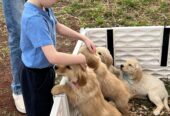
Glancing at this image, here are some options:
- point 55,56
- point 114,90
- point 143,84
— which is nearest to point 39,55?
point 55,56

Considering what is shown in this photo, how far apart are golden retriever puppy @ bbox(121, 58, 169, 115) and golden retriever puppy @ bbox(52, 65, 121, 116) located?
2.36 feet

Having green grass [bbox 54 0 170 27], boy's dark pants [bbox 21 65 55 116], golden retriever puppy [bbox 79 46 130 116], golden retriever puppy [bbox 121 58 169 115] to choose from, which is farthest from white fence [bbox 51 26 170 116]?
green grass [bbox 54 0 170 27]

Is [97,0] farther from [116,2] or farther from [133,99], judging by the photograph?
[133,99]

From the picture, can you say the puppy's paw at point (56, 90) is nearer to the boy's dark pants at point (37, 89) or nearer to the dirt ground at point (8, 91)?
the boy's dark pants at point (37, 89)

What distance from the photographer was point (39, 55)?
2357 millimetres

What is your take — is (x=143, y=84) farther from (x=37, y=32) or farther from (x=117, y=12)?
(x=117, y=12)

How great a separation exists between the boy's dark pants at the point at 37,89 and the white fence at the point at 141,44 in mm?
1082

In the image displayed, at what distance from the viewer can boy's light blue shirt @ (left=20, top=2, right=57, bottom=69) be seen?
7.07ft

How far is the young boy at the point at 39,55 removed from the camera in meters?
2.16

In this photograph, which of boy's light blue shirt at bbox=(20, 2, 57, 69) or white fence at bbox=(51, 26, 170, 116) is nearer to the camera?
boy's light blue shirt at bbox=(20, 2, 57, 69)

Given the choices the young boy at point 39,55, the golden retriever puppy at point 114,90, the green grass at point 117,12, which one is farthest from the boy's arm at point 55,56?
the green grass at point 117,12

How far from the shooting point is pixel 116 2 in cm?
589

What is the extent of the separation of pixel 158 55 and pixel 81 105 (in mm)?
1285

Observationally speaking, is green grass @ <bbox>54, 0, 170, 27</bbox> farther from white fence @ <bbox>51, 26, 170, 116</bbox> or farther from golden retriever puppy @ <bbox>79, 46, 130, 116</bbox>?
golden retriever puppy @ <bbox>79, 46, 130, 116</bbox>
